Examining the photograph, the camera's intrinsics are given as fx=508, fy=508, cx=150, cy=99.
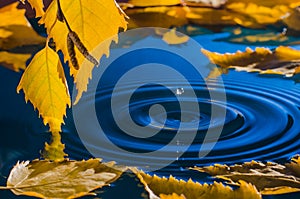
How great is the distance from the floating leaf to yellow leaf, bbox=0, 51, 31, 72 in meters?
0.29

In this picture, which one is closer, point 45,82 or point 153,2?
point 45,82

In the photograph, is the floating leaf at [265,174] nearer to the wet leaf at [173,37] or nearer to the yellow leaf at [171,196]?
the yellow leaf at [171,196]

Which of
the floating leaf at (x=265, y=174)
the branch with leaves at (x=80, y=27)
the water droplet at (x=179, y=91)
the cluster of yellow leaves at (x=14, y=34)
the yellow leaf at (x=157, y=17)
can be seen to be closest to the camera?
the branch with leaves at (x=80, y=27)

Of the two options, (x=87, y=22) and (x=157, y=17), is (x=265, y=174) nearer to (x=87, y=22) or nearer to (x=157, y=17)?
(x=87, y=22)

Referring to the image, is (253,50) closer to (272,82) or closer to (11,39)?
(272,82)

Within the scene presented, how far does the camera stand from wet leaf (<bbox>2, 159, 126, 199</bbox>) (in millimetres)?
262

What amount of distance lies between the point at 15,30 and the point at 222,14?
0.93ft

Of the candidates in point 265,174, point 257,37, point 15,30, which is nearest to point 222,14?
point 257,37

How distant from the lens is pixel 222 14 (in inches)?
28.0

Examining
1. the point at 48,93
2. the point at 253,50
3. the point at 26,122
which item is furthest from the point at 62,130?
the point at 253,50

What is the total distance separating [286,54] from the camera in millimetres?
554

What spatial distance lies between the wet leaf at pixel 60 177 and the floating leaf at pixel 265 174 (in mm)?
56

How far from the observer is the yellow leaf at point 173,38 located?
62cm

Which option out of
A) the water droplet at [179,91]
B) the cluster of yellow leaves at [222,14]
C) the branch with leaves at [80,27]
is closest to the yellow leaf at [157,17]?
the cluster of yellow leaves at [222,14]
